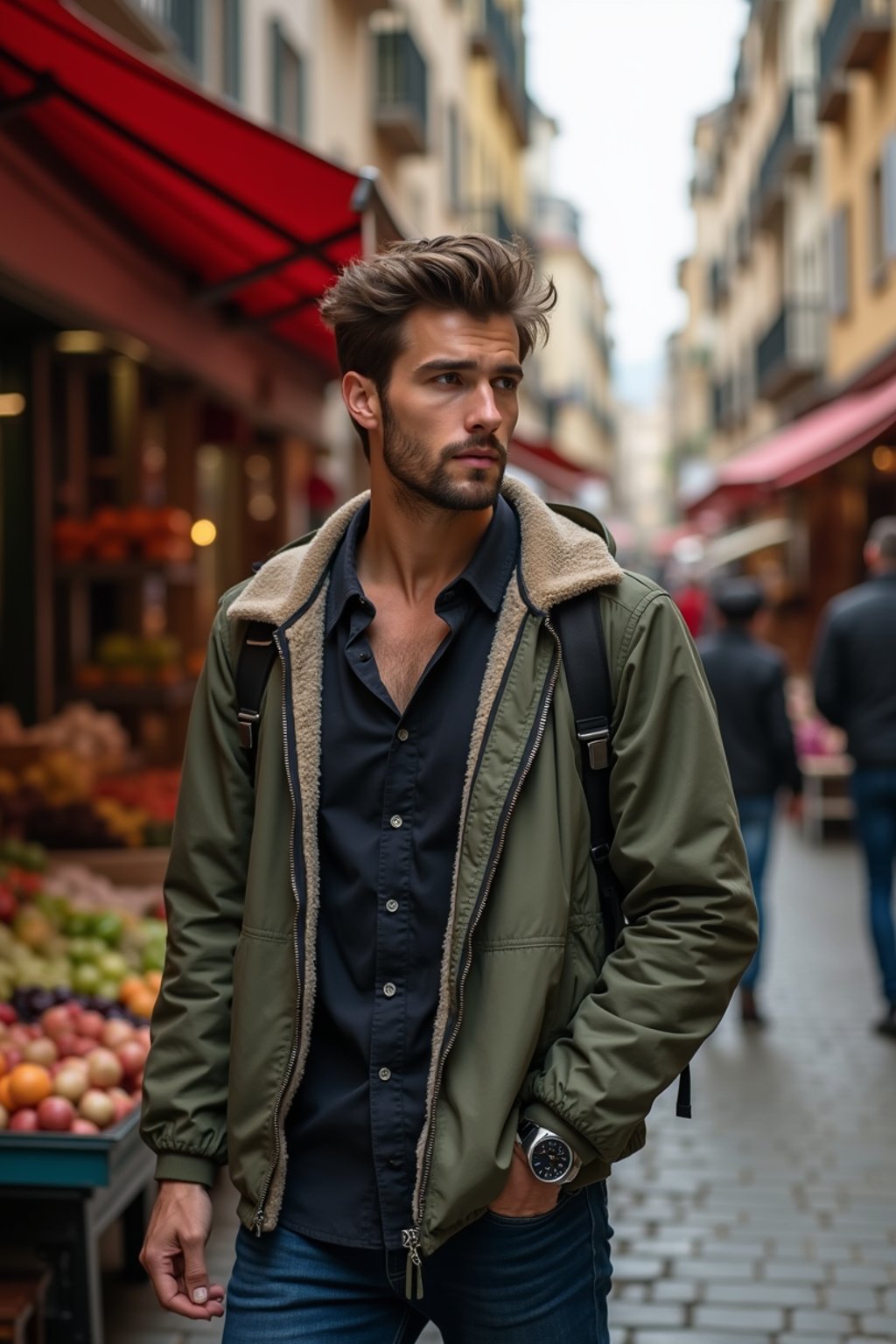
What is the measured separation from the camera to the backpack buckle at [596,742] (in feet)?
7.88

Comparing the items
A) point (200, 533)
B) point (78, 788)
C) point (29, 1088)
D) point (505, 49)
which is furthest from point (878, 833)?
point (505, 49)

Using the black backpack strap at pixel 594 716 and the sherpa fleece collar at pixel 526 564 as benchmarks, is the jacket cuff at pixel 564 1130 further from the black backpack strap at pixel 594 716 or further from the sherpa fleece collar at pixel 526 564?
the sherpa fleece collar at pixel 526 564

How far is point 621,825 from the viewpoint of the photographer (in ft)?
7.86

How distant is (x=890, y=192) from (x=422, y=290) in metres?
17.3

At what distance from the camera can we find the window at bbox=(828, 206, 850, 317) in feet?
74.3

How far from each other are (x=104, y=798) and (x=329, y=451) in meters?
7.59

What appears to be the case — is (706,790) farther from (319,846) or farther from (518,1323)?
(518,1323)

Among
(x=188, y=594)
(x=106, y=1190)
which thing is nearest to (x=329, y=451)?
(x=188, y=594)

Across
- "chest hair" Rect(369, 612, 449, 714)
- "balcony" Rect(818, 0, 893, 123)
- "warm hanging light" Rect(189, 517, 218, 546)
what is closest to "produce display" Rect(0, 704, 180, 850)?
"warm hanging light" Rect(189, 517, 218, 546)

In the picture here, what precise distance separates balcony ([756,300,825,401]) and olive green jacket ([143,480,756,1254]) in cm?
2454

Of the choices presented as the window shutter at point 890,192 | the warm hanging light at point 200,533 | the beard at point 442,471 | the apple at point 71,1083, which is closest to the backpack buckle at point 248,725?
the beard at point 442,471

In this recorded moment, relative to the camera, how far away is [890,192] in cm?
1847

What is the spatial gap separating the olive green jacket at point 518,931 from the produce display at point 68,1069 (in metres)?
1.90

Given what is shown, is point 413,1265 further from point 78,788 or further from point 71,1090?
point 78,788
